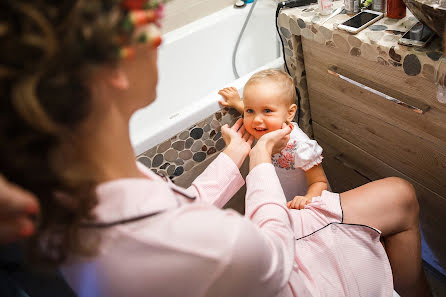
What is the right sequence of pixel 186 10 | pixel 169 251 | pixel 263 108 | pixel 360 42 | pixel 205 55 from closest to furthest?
pixel 169 251
pixel 360 42
pixel 263 108
pixel 186 10
pixel 205 55

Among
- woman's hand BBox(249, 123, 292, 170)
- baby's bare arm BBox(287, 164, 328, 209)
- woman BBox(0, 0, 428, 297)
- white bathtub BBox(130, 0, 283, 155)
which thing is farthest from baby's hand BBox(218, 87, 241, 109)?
white bathtub BBox(130, 0, 283, 155)

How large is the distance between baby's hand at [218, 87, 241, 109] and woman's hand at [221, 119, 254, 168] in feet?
0.19

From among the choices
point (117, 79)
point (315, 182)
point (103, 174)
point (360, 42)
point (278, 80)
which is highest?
point (117, 79)

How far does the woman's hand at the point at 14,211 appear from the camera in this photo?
0.38 metres

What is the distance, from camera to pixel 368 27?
1.03 meters

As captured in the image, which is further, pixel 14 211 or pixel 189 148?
pixel 189 148

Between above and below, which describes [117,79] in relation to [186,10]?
above

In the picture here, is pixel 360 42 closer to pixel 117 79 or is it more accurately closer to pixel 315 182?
pixel 315 182

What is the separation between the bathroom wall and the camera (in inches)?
74.8

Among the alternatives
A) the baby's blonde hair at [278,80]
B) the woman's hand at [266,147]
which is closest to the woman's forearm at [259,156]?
the woman's hand at [266,147]

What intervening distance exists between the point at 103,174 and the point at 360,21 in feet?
2.91

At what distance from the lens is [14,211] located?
15.5 inches

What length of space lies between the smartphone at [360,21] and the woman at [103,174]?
2.10 ft

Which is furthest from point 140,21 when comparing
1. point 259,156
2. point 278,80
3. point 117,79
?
point 278,80
